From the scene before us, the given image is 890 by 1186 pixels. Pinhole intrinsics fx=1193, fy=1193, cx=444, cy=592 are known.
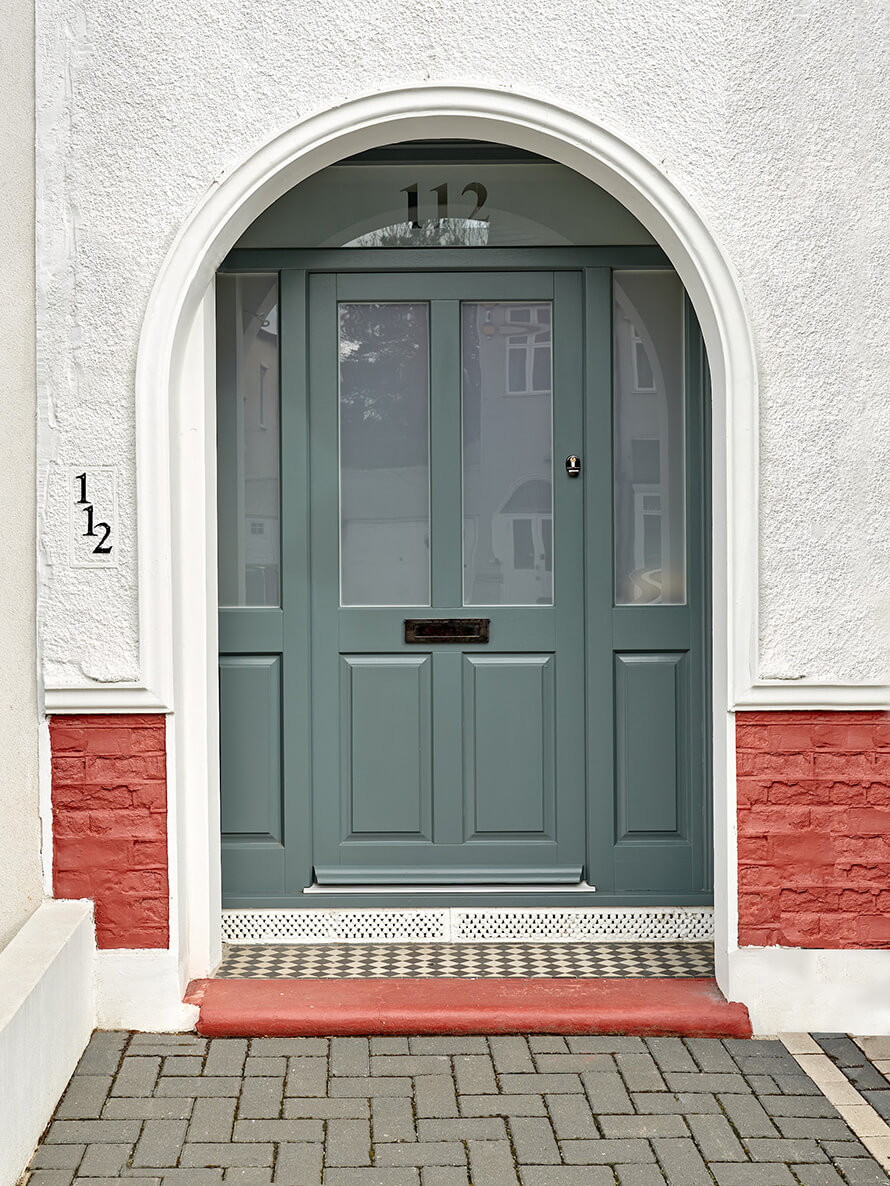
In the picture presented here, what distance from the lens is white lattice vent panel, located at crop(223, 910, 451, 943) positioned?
14.3 ft

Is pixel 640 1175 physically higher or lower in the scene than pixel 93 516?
lower

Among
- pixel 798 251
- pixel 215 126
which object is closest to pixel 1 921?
pixel 215 126

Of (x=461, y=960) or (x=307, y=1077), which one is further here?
(x=461, y=960)

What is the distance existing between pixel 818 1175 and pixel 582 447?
2.49 meters

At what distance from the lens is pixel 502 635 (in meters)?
4.45

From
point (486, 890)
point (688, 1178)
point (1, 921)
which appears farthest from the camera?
point (486, 890)

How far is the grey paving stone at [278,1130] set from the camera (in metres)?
3.17

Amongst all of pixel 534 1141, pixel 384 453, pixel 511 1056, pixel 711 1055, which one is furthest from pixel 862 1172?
pixel 384 453

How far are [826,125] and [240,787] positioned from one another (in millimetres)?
3025

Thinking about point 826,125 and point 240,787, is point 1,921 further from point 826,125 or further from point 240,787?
point 826,125

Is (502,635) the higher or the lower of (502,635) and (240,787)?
the higher

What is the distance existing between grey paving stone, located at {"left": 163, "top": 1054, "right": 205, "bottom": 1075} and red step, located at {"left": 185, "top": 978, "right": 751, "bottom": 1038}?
141mm

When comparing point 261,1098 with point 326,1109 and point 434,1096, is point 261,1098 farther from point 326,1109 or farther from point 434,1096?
point 434,1096

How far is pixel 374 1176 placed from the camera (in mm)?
3004
